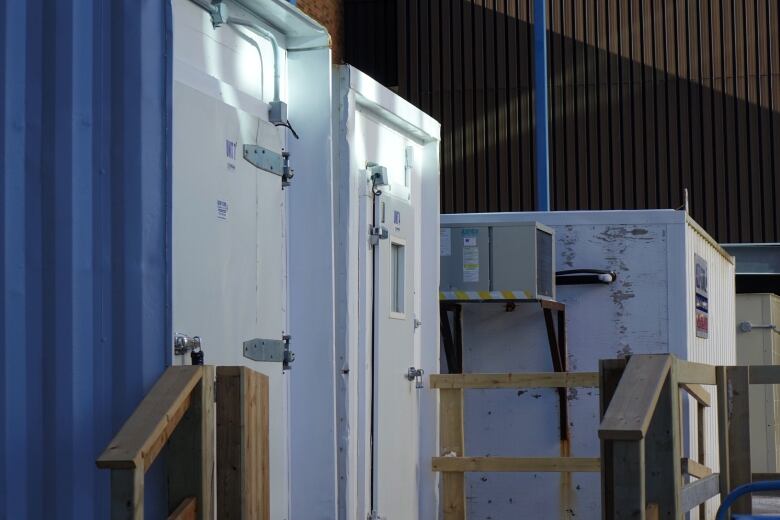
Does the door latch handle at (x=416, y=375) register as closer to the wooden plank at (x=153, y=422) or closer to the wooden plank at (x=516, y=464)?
the wooden plank at (x=516, y=464)

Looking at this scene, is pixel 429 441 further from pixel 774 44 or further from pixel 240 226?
pixel 774 44

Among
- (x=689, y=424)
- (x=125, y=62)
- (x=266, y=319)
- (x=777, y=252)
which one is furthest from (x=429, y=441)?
(x=777, y=252)

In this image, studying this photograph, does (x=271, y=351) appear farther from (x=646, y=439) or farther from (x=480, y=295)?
(x=480, y=295)

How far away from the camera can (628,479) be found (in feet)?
14.3

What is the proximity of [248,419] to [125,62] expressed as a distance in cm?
141

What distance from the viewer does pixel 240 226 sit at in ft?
18.6

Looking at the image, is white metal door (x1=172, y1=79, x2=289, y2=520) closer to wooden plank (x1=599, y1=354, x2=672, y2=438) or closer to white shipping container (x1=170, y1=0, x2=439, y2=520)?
white shipping container (x1=170, y1=0, x2=439, y2=520)

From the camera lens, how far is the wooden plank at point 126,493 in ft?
13.0

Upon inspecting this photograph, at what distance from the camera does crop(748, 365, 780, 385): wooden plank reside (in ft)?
22.6

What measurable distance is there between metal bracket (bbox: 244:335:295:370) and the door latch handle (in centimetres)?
199

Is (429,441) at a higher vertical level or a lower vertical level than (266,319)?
lower

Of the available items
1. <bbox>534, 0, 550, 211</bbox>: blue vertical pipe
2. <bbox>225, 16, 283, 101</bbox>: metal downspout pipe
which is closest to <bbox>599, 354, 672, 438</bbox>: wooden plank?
<bbox>225, 16, 283, 101</bbox>: metal downspout pipe

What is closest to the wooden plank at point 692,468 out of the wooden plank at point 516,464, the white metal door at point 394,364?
the wooden plank at point 516,464

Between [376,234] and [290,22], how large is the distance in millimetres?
1567
